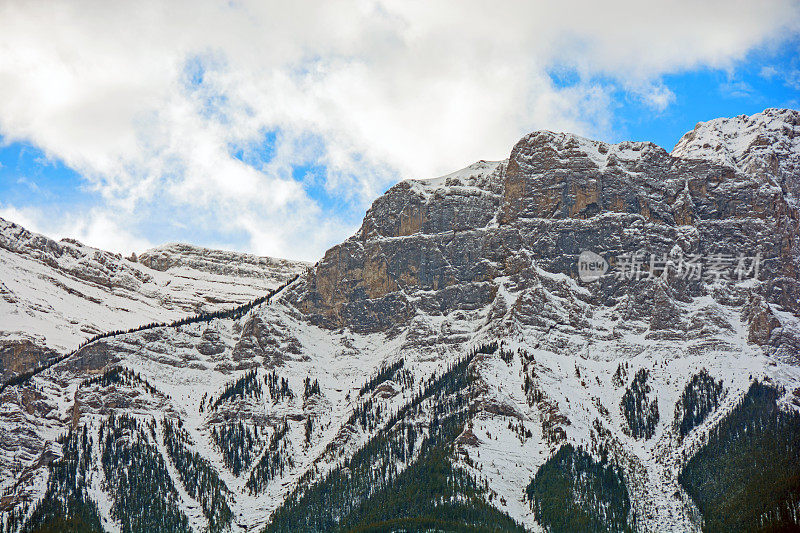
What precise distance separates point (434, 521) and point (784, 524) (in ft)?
176

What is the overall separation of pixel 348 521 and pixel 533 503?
31752 mm

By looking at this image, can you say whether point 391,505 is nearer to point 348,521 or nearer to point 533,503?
point 348,521

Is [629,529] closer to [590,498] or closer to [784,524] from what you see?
[590,498]

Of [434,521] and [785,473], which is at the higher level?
[785,473]

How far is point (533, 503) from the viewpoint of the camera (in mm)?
197375

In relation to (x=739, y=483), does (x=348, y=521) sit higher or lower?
lower

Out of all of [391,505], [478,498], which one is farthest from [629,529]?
[391,505]

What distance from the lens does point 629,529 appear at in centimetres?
18812

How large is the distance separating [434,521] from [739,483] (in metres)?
51.1

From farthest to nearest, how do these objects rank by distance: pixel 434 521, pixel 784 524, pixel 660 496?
pixel 660 496, pixel 434 521, pixel 784 524

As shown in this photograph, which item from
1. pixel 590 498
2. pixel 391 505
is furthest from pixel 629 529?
pixel 391 505

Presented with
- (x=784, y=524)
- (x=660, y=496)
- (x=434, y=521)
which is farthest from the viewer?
(x=660, y=496)

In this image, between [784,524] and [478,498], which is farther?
[478,498]

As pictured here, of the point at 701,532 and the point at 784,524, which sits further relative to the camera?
the point at 701,532
